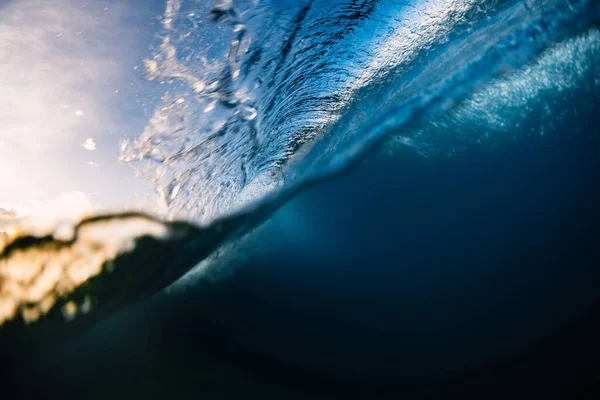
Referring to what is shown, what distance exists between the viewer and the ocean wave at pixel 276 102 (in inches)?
99.8

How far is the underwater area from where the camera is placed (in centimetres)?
256

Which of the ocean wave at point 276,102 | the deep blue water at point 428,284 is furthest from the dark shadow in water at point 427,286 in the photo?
the ocean wave at point 276,102

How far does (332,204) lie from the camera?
8461mm

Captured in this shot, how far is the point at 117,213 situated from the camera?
11.5ft

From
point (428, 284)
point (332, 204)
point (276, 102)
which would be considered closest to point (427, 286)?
point (428, 284)

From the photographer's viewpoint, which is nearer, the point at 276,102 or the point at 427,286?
the point at 276,102

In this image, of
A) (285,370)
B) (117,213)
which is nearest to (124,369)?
(285,370)

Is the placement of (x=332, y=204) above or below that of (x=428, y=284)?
above

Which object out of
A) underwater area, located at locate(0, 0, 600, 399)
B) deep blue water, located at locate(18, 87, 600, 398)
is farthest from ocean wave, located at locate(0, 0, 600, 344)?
deep blue water, located at locate(18, 87, 600, 398)

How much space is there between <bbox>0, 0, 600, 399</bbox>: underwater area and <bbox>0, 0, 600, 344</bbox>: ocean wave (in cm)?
3

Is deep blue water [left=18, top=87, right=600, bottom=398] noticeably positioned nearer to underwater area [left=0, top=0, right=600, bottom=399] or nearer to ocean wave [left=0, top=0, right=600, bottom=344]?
underwater area [left=0, top=0, right=600, bottom=399]

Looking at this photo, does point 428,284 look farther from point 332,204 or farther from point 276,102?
point 276,102

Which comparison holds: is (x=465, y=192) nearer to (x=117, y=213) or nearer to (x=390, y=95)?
(x=390, y=95)

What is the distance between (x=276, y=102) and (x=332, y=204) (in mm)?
5316
